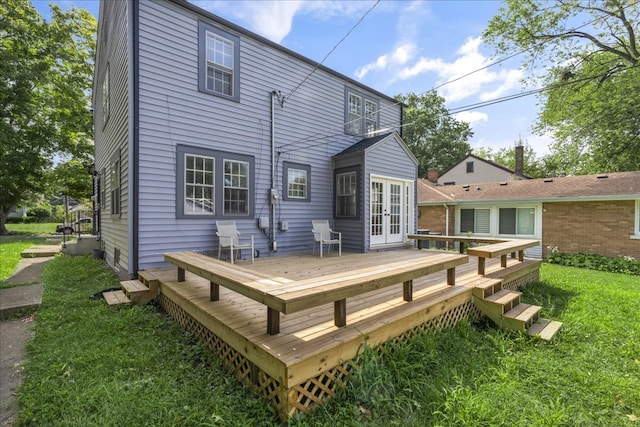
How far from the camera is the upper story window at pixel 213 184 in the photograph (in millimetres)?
5663

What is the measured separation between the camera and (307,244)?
7754mm

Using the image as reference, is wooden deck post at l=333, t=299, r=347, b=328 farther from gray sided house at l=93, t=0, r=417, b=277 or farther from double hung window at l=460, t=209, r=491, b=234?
double hung window at l=460, t=209, r=491, b=234

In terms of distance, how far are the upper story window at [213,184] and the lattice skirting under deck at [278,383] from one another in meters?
2.82

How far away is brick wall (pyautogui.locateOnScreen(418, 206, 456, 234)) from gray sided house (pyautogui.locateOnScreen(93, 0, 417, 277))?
668 centimetres

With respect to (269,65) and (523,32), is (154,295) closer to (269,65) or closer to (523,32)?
(269,65)

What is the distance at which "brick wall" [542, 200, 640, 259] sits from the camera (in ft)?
32.7

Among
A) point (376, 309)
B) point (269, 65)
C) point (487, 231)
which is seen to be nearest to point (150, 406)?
point (376, 309)

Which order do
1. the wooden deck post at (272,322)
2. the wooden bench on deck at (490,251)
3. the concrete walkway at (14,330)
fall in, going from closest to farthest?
the concrete walkway at (14,330) → the wooden deck post at (272,322) → the wooden bench on deck at (490,251)

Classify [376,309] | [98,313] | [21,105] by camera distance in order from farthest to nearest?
[21,105], [98,313], [376,309]

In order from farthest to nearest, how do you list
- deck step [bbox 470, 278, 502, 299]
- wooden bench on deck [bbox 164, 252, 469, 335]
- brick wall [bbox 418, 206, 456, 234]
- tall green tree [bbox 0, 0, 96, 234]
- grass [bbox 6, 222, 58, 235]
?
grass [bbox 6, 222, 58, 235] → brick wall [bbox 418, 206, 456, 234] → tall green tree [bbox 0, 0, 96, 234] → deck step [bbox 470, 278, 502, 299] → wooden bench on deck [bbox 164, 252, 469, 335]

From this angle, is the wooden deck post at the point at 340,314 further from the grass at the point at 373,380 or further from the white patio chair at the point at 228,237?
the white patio chair at the point at 228,237

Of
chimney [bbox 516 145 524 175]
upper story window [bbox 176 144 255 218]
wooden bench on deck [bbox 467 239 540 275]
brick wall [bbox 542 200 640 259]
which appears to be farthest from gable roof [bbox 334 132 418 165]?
chimney [bbox 516 145 524 175]

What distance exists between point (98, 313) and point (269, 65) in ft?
19.6

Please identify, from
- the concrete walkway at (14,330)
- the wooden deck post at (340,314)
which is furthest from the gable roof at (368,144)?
the concrete walkway at (14,330)
